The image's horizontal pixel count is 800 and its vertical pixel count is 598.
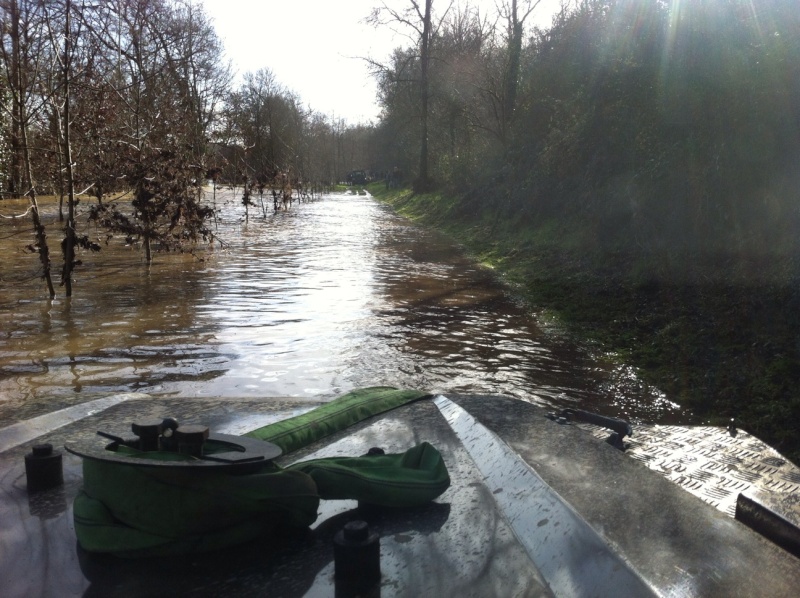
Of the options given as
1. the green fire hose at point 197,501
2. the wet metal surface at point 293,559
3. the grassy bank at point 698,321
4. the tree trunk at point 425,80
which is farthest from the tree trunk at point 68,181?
the tree trunk at point 425,80

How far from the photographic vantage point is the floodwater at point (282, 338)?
6.26 m

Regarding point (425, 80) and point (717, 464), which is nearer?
point (717, 464)

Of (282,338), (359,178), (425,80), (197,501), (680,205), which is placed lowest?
(282,338)

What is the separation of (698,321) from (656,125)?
4887 mm

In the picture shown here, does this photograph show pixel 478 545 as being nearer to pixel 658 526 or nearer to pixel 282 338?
pixel 658 526

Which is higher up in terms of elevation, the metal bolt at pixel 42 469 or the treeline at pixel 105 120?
the treeline at pixel 105 120

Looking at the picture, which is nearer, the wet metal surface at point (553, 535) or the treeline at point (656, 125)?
the wet metal surface at point (553, 535)

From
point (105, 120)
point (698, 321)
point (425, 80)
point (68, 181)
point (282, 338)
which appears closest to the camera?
point (698, 321)

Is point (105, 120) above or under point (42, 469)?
above

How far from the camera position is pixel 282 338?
319 inches

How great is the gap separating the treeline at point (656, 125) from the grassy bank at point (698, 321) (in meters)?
0.41

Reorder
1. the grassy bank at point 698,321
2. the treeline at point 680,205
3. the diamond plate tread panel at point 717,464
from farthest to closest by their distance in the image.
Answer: the treeline at point 680,205 < the grassy bank at point 698,321 < the diamond plate tread panel at point 717,464

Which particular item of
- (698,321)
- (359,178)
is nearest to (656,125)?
(698,321)

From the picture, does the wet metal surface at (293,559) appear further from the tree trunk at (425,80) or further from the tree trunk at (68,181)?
the tree trunk at (425,80)
